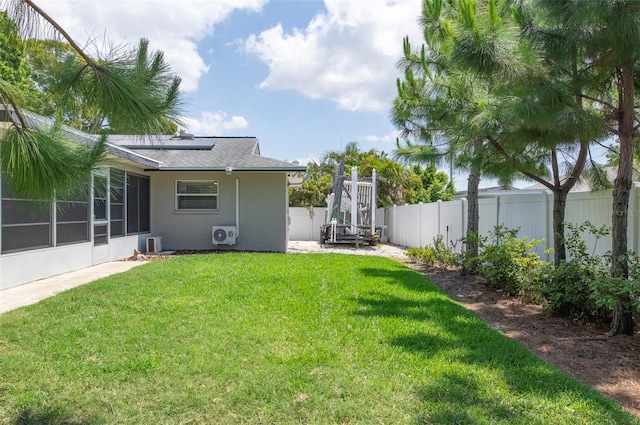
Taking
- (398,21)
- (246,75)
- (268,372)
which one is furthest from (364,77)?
(268,372)

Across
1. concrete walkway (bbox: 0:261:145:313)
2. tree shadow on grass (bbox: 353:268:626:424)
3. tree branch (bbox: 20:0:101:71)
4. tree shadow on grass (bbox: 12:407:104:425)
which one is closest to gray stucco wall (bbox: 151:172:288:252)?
concrete walkway (bbox: 0:261:145:313)

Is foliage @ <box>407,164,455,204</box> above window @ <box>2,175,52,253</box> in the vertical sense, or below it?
above

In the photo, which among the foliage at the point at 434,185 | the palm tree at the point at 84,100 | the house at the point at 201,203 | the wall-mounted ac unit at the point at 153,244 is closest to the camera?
the palm tree at the point at 84,100

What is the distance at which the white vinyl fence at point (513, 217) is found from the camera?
6023 millimetres

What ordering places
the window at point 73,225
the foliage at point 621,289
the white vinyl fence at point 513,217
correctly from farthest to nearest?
1. the window at point 73,225
2. the white vinyl fence at point 513,217
3. the foliage at point 621,289

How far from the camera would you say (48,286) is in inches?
289

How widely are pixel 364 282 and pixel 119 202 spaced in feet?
24.7

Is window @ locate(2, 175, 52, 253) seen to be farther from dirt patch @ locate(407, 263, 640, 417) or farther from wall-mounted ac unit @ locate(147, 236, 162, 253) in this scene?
dirt patch @ locate(407, 263, 640, 417)

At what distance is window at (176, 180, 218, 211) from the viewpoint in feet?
44.0

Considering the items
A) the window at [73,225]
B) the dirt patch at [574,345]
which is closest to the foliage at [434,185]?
the dirt patch at [574,345]

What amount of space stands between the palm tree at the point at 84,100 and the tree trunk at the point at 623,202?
16.6ft

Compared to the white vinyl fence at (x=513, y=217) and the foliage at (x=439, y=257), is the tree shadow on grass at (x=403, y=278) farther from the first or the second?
the white vinyl fence at (x=513, y=217)

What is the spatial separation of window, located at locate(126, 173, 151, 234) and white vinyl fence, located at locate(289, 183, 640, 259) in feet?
29.7

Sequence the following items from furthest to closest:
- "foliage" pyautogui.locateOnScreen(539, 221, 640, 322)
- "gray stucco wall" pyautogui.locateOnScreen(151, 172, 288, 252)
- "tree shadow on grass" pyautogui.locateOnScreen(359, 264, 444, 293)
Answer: "gray stucco wall" pyautogui.locateOnScreen(151, 172, 288, 252) < "tree shadow on grass" pyautogui.locateOnScreen(359, 264, 444, 293) < "foliage" pyautogui.locateOnScreen(539, 221, 640, 322)
